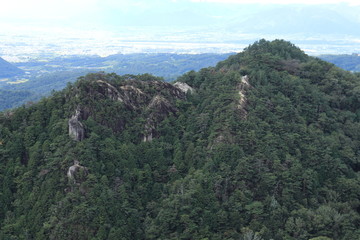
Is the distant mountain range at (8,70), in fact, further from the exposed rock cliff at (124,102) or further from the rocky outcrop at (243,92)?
the rocky outcrop at (243,92)

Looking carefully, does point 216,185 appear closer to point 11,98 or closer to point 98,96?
point 98,96

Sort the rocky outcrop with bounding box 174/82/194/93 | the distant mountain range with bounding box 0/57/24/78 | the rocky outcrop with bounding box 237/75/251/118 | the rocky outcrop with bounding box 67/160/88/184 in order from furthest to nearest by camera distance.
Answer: the distant mountain range with bounding box 0/57/24/78 < the rocky outcrop with bounding box 174/82/194/93 < the rocky outcrop with bounding box 237/75/251/118 < the rocky outcrop with bounding box 67/160/88/184

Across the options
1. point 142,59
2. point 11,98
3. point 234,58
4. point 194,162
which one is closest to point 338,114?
point 234,58

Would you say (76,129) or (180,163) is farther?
(180,163)

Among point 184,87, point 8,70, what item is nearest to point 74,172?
point 184,87

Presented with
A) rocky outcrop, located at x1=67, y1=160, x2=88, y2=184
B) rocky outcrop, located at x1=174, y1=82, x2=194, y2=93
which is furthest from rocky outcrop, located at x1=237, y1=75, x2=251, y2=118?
rocky outcrop, located at x1=67, y1=160, x2=88, y2=184

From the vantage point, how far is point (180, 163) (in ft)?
101

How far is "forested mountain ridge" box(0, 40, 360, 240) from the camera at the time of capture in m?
25.5

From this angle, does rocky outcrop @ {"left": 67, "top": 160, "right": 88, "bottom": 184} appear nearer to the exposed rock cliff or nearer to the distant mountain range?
the exposed rock cliff

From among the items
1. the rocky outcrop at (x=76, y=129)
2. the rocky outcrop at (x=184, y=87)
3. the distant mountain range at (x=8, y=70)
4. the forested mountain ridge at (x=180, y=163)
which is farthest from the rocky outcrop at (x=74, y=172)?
the distant mountain range at (x=8, y=70)

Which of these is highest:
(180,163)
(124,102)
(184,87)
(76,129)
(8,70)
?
(184,87)

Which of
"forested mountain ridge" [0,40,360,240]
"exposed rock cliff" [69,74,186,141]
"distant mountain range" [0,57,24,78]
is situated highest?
"exposed rock cliff" [69,74,186,141]

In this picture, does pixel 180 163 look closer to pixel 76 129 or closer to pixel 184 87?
pixel 76 129

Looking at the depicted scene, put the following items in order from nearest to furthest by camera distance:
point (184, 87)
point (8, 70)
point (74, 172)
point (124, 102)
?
point (74, 172) < point (124, 102) < point (184, 87) < point (8, 70)
